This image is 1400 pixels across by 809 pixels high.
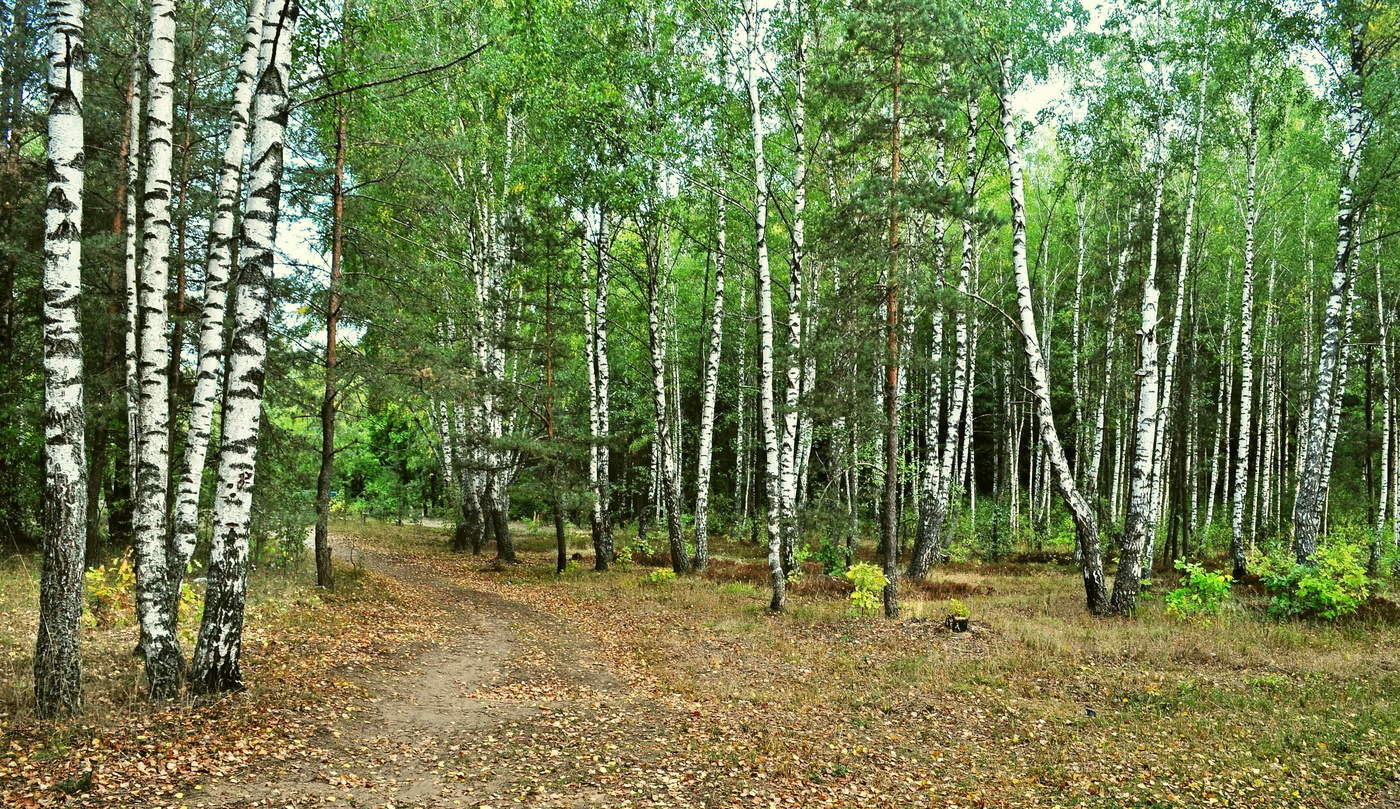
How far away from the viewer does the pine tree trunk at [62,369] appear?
17.4ft

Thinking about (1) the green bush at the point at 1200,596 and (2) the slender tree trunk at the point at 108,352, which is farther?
(1) the green bush at the point at 1200,596

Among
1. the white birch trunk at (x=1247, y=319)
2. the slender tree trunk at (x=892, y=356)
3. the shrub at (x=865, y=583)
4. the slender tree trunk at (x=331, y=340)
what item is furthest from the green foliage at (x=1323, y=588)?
the slender tree trunk at (x=331, y=340)

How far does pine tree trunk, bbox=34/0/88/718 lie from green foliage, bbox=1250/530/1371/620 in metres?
15.6

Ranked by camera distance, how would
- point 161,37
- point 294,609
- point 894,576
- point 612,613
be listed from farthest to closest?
point 612,613 < point 894,576 < point 294,609 < point 161,37

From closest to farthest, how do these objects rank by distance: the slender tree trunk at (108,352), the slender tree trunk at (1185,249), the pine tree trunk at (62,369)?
the pine tree trunk at (62,369) → the slender tree trunk at (108,352) → the slender tree trunk at (1185,249)

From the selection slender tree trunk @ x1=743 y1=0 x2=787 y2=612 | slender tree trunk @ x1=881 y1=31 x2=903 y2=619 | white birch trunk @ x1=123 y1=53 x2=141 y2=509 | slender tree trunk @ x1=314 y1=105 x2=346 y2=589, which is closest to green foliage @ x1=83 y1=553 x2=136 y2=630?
white birch trunk @ x1=123 y1=53 x2=141 y2=509

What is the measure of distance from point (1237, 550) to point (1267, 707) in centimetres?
1206

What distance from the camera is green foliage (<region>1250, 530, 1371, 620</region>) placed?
1123 centimetres

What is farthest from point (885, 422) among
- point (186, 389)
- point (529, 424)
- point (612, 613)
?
point (529, 424)

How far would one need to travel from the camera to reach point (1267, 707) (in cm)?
740

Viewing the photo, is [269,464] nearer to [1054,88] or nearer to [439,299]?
[439,299]

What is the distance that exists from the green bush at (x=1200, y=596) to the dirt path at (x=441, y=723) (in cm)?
947

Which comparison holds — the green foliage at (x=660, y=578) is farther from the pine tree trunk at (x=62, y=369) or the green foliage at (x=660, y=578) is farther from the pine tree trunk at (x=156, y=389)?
the pine tree trunk at (x=62, y=369)

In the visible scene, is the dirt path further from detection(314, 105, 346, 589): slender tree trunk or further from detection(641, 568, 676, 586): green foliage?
detection(641, 568, 676, 586): green foliage
